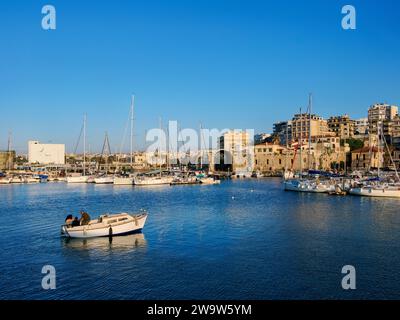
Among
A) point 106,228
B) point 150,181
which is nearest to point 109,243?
point 106,228

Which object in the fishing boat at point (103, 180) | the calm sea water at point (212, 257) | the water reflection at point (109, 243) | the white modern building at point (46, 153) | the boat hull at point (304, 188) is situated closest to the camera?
the calm sea water at point (212, 257)

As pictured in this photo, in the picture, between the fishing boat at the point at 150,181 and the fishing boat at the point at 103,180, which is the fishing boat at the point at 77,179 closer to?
the fishing boat at the point at 103,180

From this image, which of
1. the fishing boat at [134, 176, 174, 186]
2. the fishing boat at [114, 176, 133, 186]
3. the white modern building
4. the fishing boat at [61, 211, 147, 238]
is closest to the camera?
the fishing boat at [61, 211, 147, 238]

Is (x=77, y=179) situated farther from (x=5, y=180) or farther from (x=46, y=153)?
(x=46, y=153)

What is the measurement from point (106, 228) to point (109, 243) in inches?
39.5

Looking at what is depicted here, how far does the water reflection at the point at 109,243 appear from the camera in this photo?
1742 cm

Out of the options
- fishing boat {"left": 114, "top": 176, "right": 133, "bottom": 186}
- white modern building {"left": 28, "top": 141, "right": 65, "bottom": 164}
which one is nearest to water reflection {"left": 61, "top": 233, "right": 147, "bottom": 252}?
fishing boat {"left": 114, "top": 176, "right": 133, "bottom": 186}

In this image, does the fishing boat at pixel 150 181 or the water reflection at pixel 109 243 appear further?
the fishing boat at pixel 150 181

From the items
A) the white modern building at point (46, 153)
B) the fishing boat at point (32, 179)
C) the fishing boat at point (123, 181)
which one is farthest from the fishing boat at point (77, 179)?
the white modern building at point (46, 153)

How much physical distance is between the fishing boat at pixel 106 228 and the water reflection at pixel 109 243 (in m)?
0.23

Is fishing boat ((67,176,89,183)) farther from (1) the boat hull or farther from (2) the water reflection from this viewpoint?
(2) the water reflection

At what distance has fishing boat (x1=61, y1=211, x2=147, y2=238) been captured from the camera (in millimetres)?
18859

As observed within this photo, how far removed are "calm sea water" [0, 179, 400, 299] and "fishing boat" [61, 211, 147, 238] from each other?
0.38 m
